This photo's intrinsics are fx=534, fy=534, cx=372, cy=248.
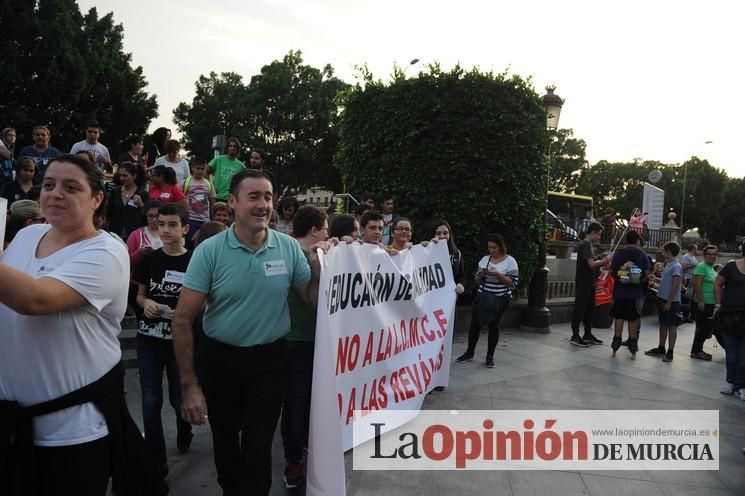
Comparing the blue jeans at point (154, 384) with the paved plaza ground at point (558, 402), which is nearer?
the blue jeans at point (154, 384)

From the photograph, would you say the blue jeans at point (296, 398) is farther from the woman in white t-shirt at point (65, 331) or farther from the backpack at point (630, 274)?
the backpack at point (630, 274)

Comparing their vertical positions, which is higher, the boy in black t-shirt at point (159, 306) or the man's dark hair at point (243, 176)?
the man's dark hair at point (243, 176)

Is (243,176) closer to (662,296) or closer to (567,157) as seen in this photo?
(662,296)

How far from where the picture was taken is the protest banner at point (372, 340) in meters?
3.13

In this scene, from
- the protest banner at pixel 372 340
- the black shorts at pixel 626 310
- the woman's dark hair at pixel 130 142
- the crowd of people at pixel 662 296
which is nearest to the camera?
the protest banner at pixel 372 340

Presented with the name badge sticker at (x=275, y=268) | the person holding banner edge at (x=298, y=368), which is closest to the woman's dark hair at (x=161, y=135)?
the person holding banner edge at (x=298, y=368)

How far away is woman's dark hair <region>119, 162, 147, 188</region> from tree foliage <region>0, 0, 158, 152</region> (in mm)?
19758

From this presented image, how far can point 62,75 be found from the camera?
24172 millimetres

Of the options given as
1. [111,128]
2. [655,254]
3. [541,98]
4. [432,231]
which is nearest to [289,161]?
[111,128]

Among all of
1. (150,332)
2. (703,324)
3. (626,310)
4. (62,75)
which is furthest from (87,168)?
(62,75)

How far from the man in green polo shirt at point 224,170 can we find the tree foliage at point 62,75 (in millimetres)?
18329

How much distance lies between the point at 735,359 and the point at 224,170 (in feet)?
25.1

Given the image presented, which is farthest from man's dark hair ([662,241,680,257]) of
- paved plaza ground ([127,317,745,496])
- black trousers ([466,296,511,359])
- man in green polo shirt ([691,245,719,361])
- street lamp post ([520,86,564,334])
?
black trousers ([466,296,511,359])

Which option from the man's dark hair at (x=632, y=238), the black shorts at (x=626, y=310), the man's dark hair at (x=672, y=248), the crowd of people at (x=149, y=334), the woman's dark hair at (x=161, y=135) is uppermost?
the woman's dark hair at (x=161, y=135)
